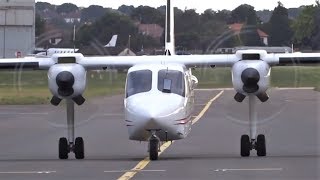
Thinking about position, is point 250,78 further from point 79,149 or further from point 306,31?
point 306,31

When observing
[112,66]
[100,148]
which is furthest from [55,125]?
[112,66]

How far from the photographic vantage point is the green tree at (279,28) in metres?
55.5

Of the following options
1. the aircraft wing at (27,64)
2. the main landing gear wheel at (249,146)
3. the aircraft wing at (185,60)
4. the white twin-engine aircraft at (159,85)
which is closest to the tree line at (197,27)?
the aircraft wing at (27,64)

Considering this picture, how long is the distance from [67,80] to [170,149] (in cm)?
405

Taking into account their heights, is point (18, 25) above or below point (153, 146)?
above

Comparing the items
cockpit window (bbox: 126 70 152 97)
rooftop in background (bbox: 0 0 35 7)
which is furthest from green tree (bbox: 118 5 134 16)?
cockpit window (bbox: 126 70 152 97)

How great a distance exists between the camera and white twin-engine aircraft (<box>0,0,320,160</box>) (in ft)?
62.9

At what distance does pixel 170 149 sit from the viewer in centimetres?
2311

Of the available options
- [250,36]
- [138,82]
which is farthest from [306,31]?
[138,82]

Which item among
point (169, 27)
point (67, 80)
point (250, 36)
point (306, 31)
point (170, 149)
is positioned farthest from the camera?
point (306, 31)

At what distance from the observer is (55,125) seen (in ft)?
112

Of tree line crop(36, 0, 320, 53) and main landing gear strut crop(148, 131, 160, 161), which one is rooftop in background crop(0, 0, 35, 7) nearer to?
tree line crop(36, 0, 320, 53)

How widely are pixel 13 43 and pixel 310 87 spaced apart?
107 feet

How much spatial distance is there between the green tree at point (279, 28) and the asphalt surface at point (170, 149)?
1351 cm
